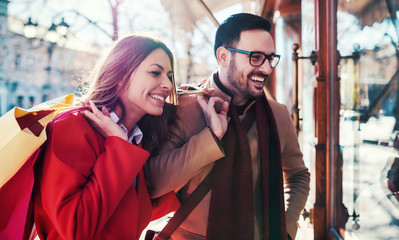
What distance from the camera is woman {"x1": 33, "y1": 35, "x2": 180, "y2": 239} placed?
95cm

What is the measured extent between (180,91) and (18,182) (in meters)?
0.87

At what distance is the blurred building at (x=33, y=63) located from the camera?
1110 centimetres

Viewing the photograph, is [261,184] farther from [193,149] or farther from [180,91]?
[180,91]

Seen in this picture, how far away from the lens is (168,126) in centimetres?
145

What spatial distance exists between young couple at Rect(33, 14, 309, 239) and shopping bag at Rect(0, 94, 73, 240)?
0.15 feet

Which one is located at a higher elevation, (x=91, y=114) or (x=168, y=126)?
(x=91, y=114)

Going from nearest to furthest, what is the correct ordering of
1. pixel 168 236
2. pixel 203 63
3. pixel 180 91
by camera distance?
pixel 168 236
pixel 180 91
pixel 203 63

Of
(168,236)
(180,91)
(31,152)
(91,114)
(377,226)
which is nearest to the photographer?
(31,152)

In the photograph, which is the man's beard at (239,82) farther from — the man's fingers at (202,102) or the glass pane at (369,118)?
the glass pane at (369,118)

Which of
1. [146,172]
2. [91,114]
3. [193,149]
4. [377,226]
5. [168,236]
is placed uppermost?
[91,114]

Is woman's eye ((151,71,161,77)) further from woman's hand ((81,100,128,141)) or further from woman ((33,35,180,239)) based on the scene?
woman's hand ((81,100,128,141))

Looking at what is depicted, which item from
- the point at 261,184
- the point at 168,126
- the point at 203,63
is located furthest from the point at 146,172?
the point at 203,63

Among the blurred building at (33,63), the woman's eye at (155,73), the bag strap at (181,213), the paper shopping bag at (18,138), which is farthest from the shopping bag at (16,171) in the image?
the blurred building at (33,63)

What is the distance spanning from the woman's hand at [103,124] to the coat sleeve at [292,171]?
976 mm
